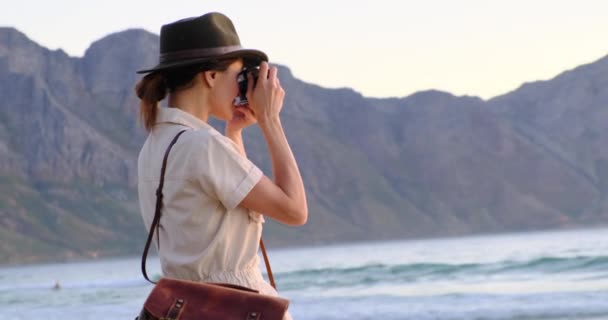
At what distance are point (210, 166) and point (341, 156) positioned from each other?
15630 cm

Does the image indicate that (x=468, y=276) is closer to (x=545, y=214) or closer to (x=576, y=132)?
(x=545, y=214)

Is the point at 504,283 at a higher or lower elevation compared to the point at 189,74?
lower

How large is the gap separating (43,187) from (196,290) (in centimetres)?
13243

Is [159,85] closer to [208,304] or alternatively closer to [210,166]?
[210,166]

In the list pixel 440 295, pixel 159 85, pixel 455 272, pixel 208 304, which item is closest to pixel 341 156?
pixel 455 272

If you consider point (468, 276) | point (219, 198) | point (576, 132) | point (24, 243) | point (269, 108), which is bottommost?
point (24, 243)

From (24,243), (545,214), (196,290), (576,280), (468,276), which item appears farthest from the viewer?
(545,214)

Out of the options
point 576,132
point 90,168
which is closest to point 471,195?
point 576,132

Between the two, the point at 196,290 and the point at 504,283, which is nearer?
the point at 196,290

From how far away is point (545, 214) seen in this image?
6014 inches

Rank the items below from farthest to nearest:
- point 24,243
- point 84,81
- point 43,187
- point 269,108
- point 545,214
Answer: point 84,81 < point 545,214 < point 43,187 < point 24,243 < point 269,108

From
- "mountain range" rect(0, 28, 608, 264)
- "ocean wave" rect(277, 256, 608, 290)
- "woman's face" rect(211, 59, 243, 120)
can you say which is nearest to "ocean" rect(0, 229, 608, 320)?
"ocean wave" rect(277, 256, 608, 290)

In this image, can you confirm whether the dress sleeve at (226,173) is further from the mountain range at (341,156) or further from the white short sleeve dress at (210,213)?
the mountain range at (341,156)

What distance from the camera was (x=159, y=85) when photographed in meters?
2.46
